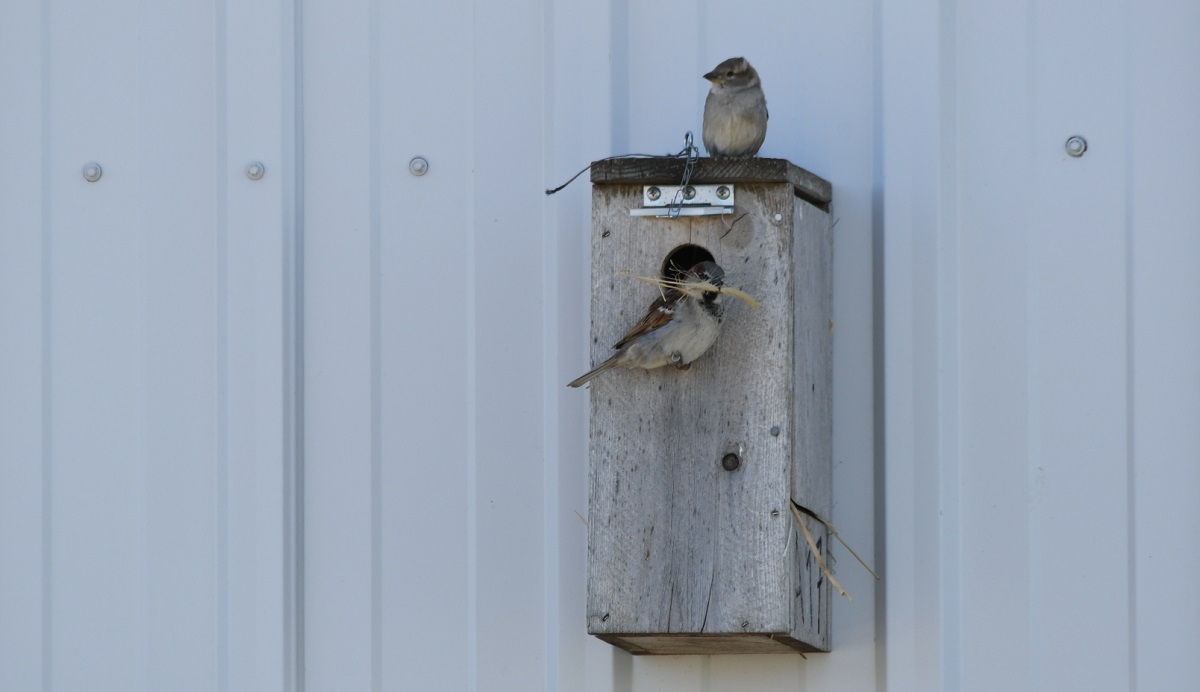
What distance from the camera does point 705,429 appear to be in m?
3.41

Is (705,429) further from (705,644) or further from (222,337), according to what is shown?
(222,337)

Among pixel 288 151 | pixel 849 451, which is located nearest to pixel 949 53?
pixel 849 451

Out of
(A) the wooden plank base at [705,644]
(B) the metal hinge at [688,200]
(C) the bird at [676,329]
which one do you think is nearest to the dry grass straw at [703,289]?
(C) the bird at [676,329]

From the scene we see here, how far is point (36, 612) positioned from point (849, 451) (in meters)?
2.38

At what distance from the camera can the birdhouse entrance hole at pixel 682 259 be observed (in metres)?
3.48

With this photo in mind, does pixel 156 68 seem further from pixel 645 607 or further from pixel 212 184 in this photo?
pixel 645 607

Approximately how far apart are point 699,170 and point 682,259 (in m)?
0.30

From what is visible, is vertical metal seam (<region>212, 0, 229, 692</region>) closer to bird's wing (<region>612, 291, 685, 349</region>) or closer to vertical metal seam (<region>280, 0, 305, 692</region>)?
vertical metal seam (<region>280, 0, 305, 692</region>)

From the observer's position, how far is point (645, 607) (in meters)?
3.36

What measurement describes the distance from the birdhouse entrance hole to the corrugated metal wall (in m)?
0.40

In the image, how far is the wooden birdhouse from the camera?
3352mm

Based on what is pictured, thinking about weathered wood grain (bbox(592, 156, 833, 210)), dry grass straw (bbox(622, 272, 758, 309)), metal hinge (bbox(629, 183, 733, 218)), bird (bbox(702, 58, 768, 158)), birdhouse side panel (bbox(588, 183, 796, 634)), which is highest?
bird (bbox(702, 58, 768, 158))

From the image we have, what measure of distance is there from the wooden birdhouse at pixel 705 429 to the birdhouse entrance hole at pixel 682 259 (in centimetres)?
1

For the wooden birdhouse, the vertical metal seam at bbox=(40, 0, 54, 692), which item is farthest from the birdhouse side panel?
the vertical metal seam at bbox=(40, 0, 54, 692)
